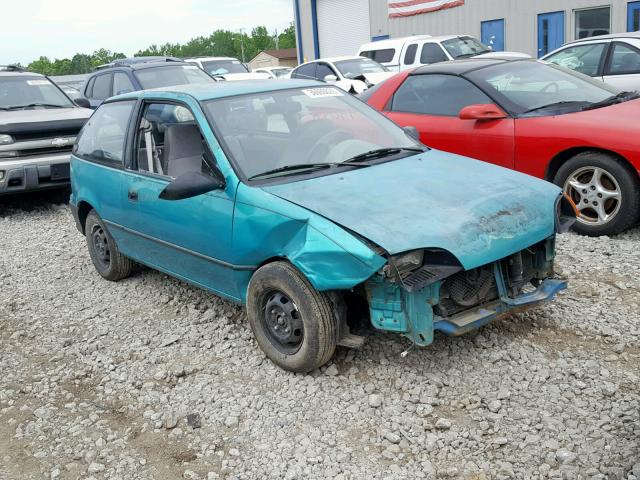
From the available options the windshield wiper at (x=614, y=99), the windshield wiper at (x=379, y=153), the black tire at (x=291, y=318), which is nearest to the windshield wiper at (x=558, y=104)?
the windshield wiper at (x=614, y=99)

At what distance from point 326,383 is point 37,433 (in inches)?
61.2

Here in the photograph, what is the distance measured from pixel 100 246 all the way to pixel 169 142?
1569 millimetres

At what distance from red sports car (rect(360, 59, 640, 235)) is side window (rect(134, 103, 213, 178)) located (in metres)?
2.58

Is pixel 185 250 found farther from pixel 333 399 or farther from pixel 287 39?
pixel 287 39

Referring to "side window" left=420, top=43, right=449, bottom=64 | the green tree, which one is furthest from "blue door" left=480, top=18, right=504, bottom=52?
the green tree

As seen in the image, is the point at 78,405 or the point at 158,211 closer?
the point at 78,405

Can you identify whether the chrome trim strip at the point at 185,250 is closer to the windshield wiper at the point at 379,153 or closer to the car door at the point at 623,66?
the windshield wiper at the point at 379,153

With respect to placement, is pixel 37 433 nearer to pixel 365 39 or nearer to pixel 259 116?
pixel 259 116

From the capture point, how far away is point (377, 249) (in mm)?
3414

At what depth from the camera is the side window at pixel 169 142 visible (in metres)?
4.77

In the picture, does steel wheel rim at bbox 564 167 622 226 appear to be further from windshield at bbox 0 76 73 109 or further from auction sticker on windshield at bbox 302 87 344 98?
windshield at bbox 0 76 73 109

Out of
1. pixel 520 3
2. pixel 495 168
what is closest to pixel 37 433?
pixel 495 168

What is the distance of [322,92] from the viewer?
508cm

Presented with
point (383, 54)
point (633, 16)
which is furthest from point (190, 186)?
point (633, 16)
